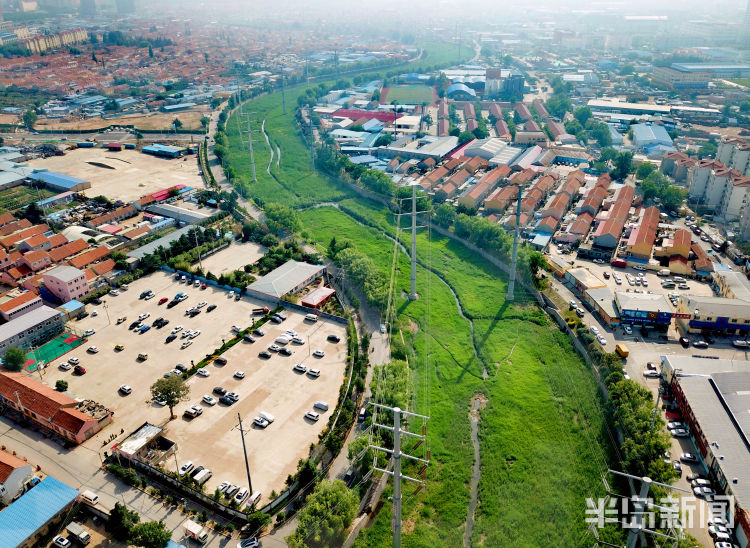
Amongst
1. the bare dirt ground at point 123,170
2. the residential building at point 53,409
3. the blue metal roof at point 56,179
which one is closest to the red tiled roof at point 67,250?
the bare dirt ground at point 123,170

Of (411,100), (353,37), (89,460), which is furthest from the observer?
(353,37)

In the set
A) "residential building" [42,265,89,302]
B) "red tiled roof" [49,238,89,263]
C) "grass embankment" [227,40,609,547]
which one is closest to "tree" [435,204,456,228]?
"grass embankment" [227,40,609,547]

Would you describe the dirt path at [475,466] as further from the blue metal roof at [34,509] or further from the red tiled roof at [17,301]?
the red tiled roof at [17,301]

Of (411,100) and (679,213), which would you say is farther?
(411,100)

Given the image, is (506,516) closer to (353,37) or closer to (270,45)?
(270,45)

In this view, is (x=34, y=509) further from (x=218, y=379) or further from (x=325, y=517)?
(x=325, y=517)

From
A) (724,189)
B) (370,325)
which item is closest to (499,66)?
(724,189)

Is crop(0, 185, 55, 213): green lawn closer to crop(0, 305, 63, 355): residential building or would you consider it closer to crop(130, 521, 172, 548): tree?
crop(0, 305, 63, 355): residential building
